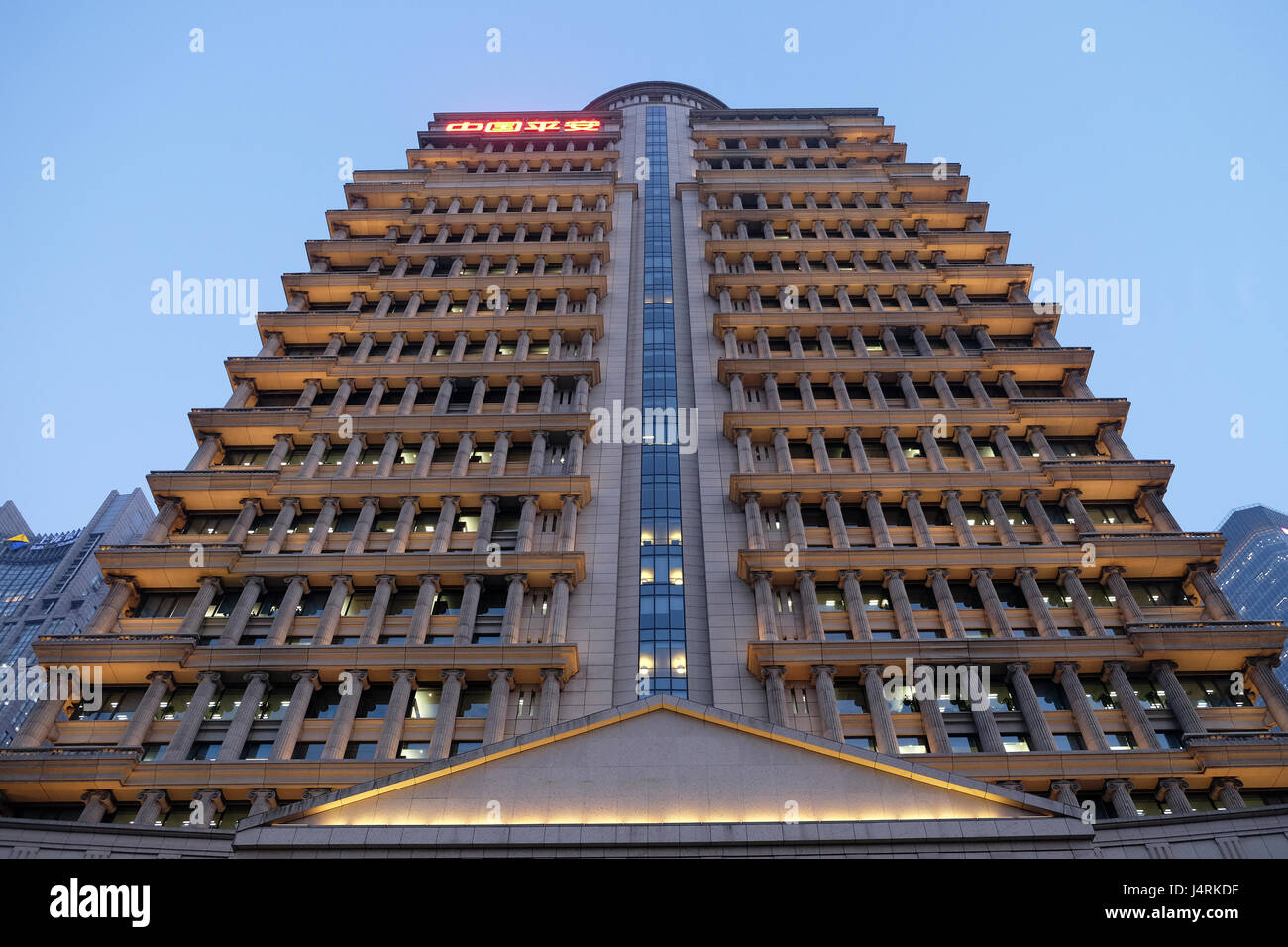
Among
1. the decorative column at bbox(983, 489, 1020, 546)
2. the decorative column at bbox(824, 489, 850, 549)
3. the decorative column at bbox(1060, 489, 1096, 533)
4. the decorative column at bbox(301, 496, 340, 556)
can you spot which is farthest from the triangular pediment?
the decorative column at bbox(1060, 489, 1096, 533)

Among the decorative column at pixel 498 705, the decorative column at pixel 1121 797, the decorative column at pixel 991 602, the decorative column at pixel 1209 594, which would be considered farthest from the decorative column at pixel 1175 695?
the decorative column at pixel 498 705

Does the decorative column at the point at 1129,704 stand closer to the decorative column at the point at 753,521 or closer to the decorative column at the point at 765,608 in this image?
the decorative column at the point at 765,608

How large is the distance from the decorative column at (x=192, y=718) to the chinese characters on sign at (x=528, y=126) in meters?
60.1

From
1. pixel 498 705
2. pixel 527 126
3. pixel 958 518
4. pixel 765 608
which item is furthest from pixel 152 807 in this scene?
pixel 527 126

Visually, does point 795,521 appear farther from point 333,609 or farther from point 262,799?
point 262,799

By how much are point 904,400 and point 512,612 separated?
2657 centimetres

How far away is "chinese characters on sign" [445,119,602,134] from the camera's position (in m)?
85.4

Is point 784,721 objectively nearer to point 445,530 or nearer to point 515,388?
point 445,530

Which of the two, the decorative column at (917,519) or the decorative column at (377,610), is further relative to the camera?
the decorative column at (917,519)

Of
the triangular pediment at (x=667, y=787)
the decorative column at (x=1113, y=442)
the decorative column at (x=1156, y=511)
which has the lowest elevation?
the triangular pediment at (x=667, y=787)

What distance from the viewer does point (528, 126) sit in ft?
284

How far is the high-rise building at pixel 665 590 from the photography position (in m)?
23.7

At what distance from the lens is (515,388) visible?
181 feet
